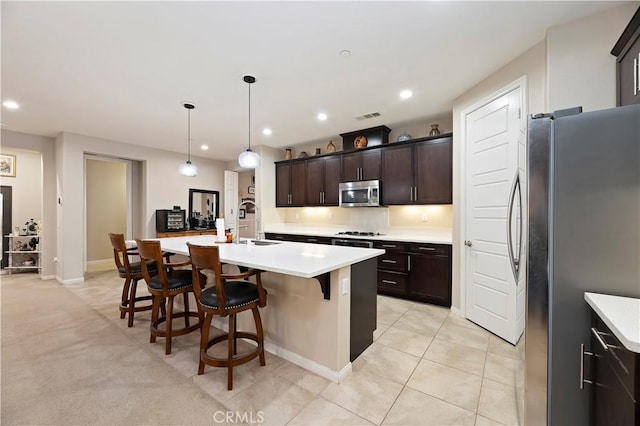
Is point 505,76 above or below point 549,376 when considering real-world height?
above

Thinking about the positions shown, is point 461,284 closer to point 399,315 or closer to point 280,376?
point 399,315

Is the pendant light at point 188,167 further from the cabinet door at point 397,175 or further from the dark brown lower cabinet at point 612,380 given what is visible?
the dark brown lower cabinet at point 612,380

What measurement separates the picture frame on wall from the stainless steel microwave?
690 centimetres

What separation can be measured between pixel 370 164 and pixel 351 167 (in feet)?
1.23

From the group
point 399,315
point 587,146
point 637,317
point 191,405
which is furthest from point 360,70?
point 191,405

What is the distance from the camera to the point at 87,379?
194 cm

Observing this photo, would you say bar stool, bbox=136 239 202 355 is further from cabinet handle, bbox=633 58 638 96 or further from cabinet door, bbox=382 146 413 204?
cabinet handle, bbox=633 58 638 96

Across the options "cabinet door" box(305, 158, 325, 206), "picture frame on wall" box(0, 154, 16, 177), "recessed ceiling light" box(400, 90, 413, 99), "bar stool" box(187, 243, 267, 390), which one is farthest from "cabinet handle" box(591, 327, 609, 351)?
"picture frame on wall" box(0, 154, 16, 177)

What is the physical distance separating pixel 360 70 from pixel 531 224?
2051 millimetres

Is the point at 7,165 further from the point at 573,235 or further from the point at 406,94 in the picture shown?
the point at 573,235

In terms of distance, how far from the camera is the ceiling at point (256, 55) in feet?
5.99

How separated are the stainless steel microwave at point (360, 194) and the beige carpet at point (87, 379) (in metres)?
3.28

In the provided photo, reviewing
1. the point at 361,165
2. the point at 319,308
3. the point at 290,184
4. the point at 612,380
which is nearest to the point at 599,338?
the point at 612,380

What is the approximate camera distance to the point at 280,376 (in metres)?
1.96
